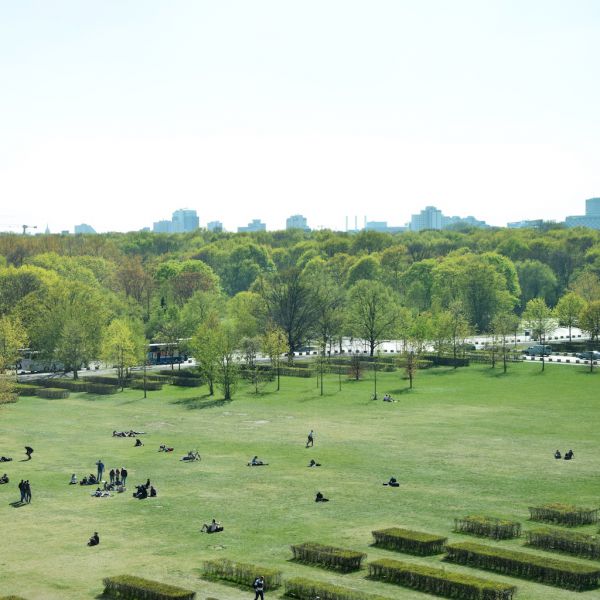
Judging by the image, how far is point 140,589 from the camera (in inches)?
1863

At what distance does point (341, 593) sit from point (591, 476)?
3322 cm

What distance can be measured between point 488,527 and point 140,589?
20.3 meters

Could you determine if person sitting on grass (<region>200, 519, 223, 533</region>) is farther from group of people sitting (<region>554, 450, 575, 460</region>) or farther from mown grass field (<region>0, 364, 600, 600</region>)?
group of people sitting (<region>554, 450, 575, 460</region>)

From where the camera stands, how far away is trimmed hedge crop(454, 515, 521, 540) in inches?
2224

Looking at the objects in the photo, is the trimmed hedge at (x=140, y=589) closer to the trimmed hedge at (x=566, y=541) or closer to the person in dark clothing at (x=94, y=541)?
the person in dark clothing at (x=94, y=541)

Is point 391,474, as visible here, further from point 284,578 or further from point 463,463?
point 284,578

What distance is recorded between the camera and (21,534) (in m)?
59.3

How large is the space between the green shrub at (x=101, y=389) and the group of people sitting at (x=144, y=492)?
52270mm

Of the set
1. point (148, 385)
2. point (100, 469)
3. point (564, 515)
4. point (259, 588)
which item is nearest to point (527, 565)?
point (564, 515)

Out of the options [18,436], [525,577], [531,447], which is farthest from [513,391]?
[525,577]

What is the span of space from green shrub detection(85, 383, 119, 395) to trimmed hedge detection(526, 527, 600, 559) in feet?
239

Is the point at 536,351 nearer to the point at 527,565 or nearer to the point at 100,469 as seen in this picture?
the point at 100,469

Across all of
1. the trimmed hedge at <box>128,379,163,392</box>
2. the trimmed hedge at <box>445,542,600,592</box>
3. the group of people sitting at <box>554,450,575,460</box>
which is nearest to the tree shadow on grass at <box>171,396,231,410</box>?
the trimmed hedge at <box>128,379,163,392</box>

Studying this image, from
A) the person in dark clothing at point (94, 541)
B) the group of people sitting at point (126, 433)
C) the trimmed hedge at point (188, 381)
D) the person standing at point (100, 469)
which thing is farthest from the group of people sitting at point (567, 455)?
the trimmed hedge at point (188, 381)
